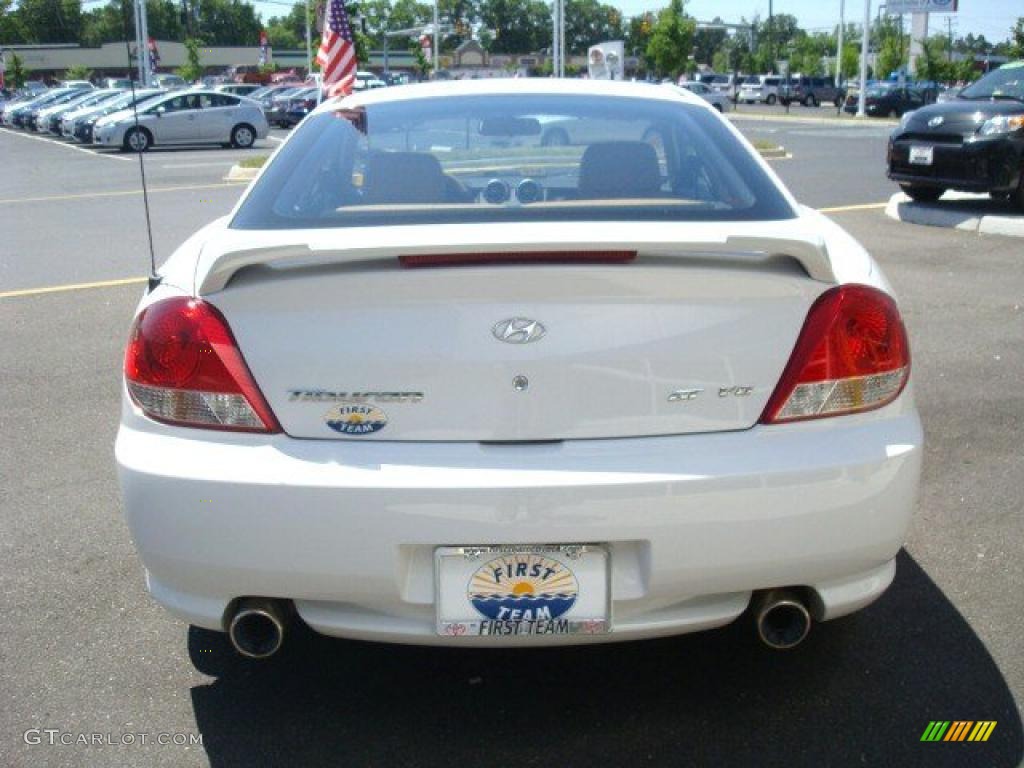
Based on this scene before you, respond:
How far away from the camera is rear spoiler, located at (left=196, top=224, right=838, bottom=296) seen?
263 centimetres

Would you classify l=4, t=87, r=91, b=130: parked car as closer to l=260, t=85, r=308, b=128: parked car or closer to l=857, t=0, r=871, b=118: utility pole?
l=260, t=85, r=308, b=128: parked car

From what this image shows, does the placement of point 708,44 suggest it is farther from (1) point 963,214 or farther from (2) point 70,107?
(1) point 963,214

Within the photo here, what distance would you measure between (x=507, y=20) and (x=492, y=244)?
5047 inches

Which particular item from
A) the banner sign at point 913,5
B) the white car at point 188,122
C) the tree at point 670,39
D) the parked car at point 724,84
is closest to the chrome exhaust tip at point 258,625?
the white car at point 188,122

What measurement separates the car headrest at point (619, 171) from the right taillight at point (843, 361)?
0.69 metres

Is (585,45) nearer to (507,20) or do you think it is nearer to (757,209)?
(507,20)

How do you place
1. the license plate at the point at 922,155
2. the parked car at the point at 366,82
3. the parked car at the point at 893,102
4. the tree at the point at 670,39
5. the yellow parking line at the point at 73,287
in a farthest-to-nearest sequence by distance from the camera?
the tree at the point at 670,39, the parked car at the point at 893,102, the parked car at the point at 366,82, the license plate at the point at 922,155, the yellow parking line at the point at 73,287

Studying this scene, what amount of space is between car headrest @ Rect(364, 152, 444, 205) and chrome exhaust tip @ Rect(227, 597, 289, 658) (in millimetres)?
1120

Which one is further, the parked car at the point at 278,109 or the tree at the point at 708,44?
the tree at the point at 708,44

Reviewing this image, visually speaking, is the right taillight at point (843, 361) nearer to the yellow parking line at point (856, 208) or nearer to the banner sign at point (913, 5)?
the yellow parking line at point (856, 208)

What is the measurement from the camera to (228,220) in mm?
3318

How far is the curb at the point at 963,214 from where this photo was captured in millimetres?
11250

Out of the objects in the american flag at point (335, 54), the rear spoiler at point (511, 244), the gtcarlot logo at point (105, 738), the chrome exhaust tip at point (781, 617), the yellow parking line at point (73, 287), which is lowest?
the gtcarlot logo at point (105, 738)

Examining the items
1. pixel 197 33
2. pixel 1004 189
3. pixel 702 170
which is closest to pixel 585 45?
pixel 197 33
